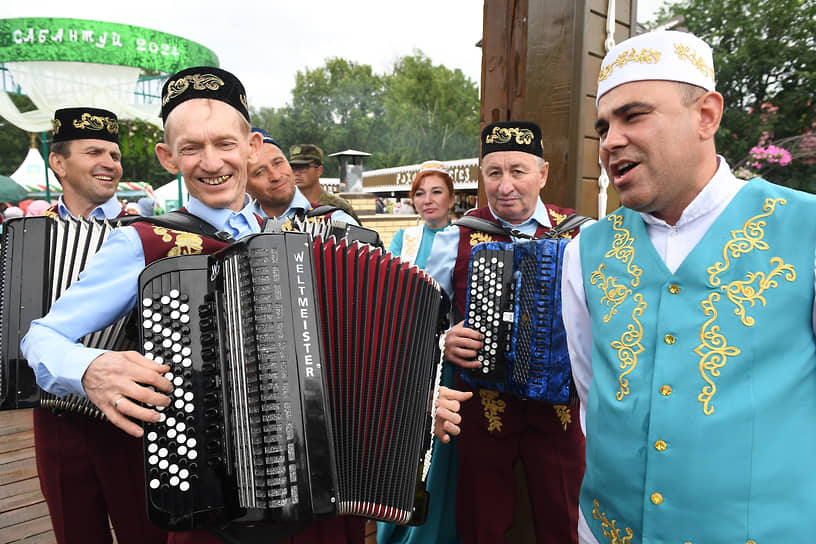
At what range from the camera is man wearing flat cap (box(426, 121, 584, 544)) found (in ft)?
7.14

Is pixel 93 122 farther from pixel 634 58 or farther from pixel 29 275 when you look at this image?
pixel 634 58

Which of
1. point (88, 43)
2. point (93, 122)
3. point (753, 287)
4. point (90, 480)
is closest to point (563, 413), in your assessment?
point (753, 287)

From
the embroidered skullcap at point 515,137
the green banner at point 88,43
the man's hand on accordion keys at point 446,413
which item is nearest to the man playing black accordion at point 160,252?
the man's hand on accordion keys at point 446,413

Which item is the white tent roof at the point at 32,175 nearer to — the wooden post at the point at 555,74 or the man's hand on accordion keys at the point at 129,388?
the wooden post at the point at 555,74

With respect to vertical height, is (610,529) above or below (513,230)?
below

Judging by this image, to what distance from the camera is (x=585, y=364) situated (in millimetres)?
1505

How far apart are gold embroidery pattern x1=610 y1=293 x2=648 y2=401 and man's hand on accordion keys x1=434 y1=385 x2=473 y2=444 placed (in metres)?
0.51

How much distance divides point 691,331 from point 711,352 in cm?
6

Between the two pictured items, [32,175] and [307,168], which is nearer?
[307,168]

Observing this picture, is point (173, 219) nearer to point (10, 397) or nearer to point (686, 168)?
point (10, 397)

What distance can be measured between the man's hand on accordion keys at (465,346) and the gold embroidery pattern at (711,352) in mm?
1018

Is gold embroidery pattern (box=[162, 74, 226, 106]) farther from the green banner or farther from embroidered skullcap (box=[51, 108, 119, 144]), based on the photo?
the green banner

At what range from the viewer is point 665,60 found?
1.22 meters

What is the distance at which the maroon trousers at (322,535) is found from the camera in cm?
125
